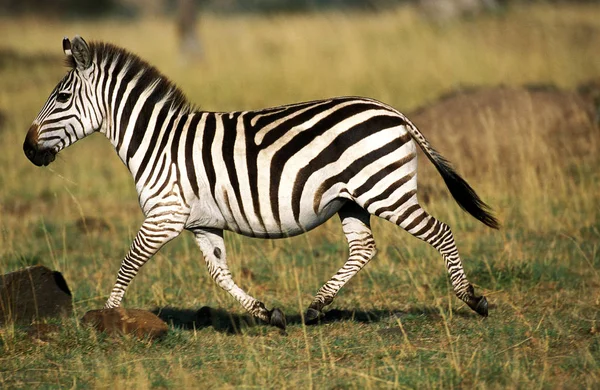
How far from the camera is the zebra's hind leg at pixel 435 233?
20.7 feet

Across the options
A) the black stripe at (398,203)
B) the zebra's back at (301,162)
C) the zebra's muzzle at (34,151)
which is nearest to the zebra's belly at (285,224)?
the zebra's back at (301,162)

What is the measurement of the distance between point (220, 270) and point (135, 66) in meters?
1.70

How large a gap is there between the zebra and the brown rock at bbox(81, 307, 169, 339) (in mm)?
249

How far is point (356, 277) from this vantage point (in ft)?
27.5

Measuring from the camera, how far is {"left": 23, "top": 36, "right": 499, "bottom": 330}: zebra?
6.25m

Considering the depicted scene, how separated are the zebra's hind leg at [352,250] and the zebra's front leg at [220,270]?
1.37 feet

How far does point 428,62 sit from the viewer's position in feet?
63.3

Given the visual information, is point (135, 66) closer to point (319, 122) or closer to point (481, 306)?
point (319, 122)

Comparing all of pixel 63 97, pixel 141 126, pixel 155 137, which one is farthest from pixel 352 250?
pixel 63 97

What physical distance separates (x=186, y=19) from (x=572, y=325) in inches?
737

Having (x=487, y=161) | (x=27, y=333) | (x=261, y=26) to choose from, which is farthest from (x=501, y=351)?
(x=261, y=26)

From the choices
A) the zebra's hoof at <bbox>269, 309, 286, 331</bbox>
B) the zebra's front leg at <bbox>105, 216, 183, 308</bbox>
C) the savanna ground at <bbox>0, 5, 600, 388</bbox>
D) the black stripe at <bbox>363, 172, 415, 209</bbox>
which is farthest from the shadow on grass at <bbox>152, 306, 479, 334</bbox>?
the black stripe at <bbox>363, 172, 415, 209</bbox>

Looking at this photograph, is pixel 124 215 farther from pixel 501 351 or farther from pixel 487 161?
pixel 501 351

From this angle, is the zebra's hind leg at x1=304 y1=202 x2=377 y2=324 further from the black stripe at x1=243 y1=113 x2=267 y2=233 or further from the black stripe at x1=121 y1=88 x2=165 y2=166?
the black stripe at x1=121 y1=88 x2=165 y2=166
